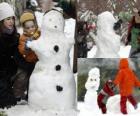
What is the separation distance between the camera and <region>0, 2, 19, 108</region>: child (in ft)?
12.8

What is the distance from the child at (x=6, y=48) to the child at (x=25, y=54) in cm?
6

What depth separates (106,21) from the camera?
12.6ft

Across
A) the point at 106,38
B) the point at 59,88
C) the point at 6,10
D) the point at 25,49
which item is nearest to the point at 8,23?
the point at 6,10

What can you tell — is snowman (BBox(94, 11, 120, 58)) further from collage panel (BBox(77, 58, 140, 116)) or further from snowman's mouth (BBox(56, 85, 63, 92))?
snowman's mouth (BBox(56, 85, 63, 92))

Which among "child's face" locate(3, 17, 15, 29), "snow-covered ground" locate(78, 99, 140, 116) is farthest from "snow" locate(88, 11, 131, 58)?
"child's face" locate(3, 17, 15, 29)

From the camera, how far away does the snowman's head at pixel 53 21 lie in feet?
12.5

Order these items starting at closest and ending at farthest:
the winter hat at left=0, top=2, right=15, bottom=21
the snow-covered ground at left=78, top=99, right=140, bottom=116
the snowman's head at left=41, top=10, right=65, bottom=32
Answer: the snow-covered ground at left=78, top=99, right=140, bottom=116
the snowman's head at left=41, top=10, right=65, bottom=32
the winter hat at left=0, top=2, right=15, bottom=21

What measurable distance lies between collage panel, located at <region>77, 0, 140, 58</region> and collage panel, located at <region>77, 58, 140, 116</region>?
0.11 m

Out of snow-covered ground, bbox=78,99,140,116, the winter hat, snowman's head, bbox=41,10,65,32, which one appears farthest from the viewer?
the winter hat

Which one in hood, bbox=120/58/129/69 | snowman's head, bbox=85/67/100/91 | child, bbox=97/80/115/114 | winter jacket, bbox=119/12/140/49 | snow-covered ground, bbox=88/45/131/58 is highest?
winter jacket, bbox=119/12/140/49

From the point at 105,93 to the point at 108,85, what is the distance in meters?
0.06

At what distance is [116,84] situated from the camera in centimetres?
374

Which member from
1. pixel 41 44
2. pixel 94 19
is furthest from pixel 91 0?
pixel 41 44

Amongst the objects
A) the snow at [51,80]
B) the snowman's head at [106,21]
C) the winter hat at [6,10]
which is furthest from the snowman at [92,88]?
the winter hat at [6,10]
